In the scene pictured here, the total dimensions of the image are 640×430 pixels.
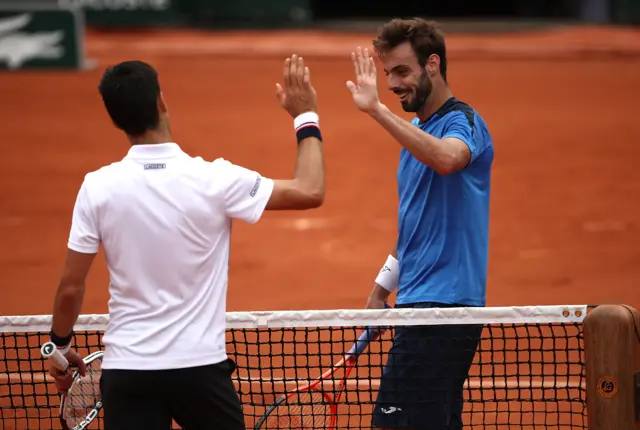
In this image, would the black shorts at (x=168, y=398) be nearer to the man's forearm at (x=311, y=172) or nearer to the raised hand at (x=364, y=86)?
the man's forearm at (x=311, y=172)

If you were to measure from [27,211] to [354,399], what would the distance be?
744 centimetres

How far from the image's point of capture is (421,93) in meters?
4.71

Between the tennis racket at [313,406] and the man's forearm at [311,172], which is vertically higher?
the man's forearm at [311,172]

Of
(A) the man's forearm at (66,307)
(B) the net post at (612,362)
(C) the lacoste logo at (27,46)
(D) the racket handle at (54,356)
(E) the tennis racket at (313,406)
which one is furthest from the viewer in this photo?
(C) the lacoste logo at (27,46)

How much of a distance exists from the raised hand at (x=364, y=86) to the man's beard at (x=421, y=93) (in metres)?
0.33

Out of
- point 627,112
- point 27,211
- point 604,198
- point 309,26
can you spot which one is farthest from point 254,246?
point 309,26

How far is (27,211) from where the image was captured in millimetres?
12836

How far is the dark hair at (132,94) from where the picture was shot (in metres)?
3.66

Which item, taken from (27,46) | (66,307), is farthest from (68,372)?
(27,46)

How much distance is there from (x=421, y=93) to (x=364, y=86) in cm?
45

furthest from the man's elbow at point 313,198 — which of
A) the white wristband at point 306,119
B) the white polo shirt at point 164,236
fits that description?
the white wristband at point 306,119

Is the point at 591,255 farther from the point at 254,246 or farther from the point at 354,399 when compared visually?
the point at 354,399

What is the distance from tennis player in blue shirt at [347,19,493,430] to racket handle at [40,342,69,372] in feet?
4.95

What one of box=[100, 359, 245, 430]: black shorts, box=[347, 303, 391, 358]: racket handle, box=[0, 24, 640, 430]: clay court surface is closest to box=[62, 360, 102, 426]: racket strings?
box=[100, 359, 245, 430]: black shorts
